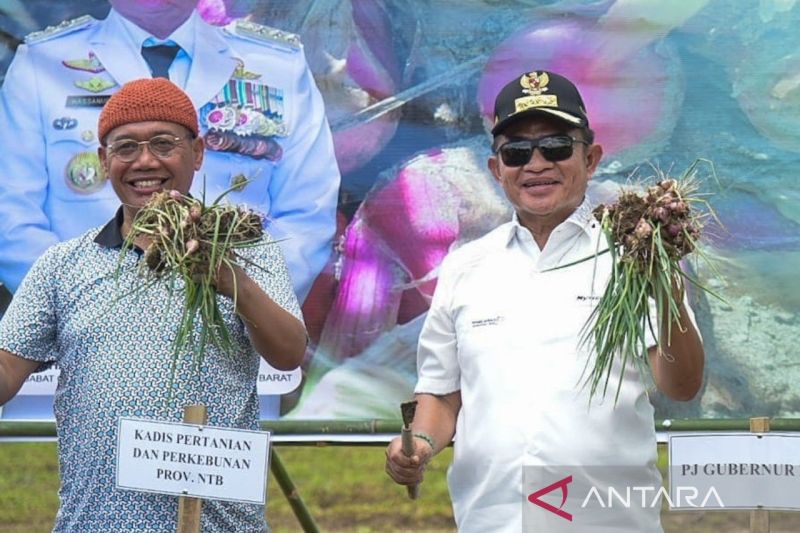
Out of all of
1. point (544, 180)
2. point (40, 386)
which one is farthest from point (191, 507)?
point (40, 386)

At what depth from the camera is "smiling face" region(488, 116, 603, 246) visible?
2.74m

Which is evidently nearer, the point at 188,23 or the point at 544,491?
the point at 544,491

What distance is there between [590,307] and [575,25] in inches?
44.8

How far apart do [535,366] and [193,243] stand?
68 centimetres

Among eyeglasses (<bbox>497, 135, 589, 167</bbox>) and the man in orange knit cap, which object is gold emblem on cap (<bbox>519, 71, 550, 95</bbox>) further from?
the man in orange knit cap

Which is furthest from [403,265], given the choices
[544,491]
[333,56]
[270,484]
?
[270,484]

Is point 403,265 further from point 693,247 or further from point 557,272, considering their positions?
point 693,247

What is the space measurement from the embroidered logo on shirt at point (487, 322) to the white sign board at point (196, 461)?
Result: 1.53 feet

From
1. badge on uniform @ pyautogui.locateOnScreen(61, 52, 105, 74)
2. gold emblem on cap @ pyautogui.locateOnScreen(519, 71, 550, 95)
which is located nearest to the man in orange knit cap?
gold emblem on cap @ pyautogui.locateOnScreen(519, 71, 550, 95)

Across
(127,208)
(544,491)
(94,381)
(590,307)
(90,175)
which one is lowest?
(544,491)

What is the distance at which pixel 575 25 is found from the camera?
11.7ft

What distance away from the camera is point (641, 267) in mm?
2445

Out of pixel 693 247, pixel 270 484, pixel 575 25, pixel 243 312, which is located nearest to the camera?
pixel 693 247

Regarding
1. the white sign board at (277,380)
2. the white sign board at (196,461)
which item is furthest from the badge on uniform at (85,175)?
the white sign board at (196,461)
